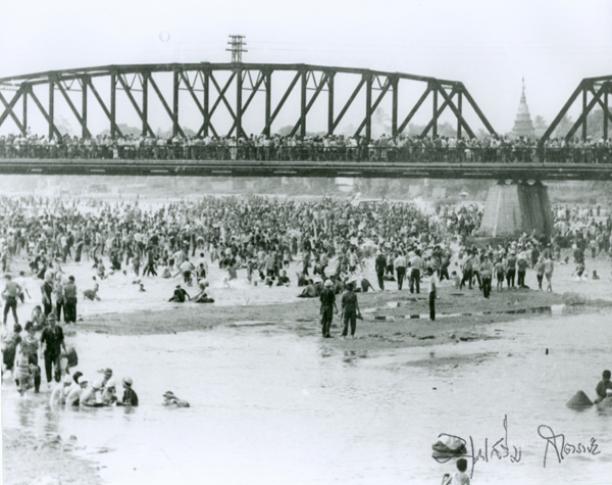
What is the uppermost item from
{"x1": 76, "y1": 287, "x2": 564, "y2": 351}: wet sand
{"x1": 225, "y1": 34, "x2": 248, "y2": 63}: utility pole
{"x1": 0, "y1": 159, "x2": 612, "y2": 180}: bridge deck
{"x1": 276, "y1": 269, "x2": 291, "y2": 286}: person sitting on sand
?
Result: {"x1": 225, "y1": 34, "x2": 248, "y2": 63}: utility pole

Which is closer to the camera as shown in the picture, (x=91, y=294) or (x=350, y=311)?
(x=91, y=294)

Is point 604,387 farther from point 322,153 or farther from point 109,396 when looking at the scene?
point 322,153

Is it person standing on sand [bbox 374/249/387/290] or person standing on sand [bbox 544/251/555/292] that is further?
person standing on sand [bbox 544/251/555/292]

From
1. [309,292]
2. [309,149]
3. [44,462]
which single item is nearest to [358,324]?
[309,292]

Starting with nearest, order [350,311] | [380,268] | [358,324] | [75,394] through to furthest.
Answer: [75,394]
[350,311]
[358,324]
[380,268]

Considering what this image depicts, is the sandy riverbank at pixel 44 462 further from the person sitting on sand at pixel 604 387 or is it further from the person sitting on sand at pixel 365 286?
the person sitting on sand at pixel 365 286

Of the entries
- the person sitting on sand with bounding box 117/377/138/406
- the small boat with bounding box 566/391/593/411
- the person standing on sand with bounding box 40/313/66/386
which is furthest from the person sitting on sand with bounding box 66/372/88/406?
the small boat with bounding box 566/391/593/411

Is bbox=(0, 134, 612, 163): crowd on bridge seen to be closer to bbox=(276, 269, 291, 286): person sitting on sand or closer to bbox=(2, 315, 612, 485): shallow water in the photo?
bbox=(276, 269, 291, 286): person sitting on sand

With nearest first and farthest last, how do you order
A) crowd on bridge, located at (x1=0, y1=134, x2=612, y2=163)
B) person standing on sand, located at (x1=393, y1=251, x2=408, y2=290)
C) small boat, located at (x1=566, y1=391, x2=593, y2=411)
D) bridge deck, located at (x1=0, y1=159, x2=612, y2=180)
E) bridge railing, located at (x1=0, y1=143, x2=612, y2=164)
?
small boat, located at (x1=566, y1=391, x2=593, y2=411) < person standing on sand, located at (x1=393, y1=251, x2=408, y2=290) < bridge deck, located at (x1=0, y1=159, x2=612, y2=180) < crowd on bridge, located at (x1=0, y1=134, x2=612, y2=163) < bridge railing, located at (x1=0, y1=143, x2=612, y2=164)
